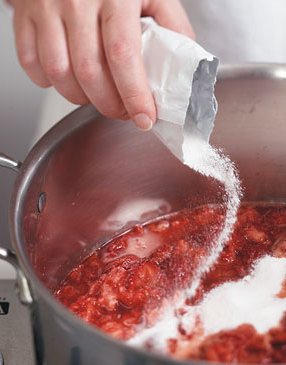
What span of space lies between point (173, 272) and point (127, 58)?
1.35ft

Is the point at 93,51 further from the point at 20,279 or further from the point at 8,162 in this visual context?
the point at 20,279

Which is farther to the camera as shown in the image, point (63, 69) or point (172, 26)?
point (172, 26)

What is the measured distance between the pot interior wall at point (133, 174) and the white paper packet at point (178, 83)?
187 mm

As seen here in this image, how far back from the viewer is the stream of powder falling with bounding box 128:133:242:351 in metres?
0.95

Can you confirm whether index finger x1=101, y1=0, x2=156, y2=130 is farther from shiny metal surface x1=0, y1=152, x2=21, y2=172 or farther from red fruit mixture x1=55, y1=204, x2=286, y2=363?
red fruit mixture x1=55, y1=204, x2=286, y2=363

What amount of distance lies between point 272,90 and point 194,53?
30 cm

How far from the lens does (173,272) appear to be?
1116 mm

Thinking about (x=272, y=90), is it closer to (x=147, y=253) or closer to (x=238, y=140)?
(x=238, y=140)

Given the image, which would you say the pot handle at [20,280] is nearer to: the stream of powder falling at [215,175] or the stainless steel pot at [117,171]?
the stainless steel pot at [117,171]

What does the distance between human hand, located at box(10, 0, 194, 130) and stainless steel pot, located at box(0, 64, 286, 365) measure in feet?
0.45

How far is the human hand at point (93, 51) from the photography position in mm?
905

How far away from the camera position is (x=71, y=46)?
0.94 metres

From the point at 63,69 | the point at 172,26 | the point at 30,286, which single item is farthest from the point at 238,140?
the point at 30,286

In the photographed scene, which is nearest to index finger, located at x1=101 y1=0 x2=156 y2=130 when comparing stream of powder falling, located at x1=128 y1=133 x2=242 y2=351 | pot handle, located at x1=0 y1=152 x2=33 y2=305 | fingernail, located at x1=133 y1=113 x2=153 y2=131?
fingernail, located at x1=133 y1=113 x2=153 y2=131
